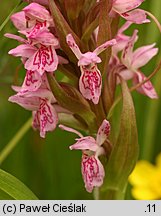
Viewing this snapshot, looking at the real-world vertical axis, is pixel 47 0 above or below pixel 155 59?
above

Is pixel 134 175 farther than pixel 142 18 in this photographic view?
Yes

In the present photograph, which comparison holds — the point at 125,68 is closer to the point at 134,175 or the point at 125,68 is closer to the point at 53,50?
the point at 53,50

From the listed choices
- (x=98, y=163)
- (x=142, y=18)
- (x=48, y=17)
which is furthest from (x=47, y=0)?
(x=98, y=163)

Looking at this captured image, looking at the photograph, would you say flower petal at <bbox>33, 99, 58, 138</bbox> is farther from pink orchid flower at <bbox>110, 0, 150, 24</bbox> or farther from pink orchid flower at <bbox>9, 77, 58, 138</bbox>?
pink orchid flower at <bbox>110, 0, 150, 24</bbox>

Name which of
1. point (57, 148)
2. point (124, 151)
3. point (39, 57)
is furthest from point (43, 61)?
point (57, 148)

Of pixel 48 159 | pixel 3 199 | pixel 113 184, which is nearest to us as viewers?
pixel 3 199

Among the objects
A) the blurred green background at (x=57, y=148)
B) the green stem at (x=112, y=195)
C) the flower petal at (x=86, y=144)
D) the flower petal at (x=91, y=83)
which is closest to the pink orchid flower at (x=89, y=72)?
the flower petal at (x=91, y=83)

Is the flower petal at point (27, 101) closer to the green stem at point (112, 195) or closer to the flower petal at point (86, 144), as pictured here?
the flower petal at point (86, 144)
